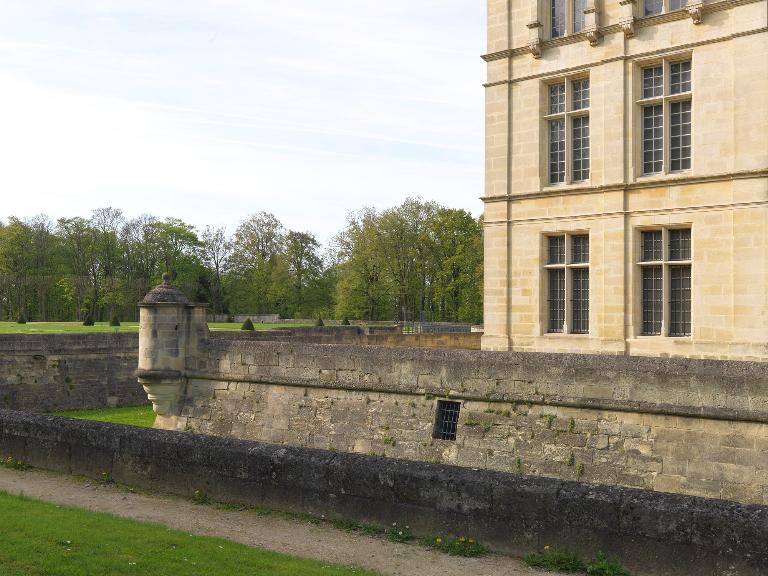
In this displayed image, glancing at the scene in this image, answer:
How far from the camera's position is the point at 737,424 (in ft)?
33.1

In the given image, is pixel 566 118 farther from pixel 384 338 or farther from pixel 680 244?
pixel 384 338

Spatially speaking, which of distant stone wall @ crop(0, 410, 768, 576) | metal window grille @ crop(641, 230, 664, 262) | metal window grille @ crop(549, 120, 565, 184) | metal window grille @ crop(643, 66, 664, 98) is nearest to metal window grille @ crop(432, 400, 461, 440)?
distant stone wall @ crop(0, 410, 768, 576)

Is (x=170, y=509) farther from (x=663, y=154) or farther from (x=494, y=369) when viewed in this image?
(x=663, y=154)

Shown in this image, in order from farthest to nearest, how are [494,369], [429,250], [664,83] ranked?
[429,250] → [664,83] → [494,369]

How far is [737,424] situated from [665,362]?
1367 mm

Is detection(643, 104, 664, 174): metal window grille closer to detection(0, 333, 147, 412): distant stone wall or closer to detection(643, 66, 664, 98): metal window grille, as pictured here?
detection(643, 66, 664, 98): metal window grille

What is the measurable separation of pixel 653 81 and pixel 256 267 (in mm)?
61789

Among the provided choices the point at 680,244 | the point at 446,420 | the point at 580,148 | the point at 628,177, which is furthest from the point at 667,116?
the point at 446,420

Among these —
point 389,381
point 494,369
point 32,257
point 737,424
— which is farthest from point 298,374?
point 32,257

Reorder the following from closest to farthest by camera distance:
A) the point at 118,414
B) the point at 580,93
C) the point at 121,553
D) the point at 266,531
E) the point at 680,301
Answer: the point at 121,553, the point at 266,531, the point at 680,301, the point at 580,93, the point at 118,414

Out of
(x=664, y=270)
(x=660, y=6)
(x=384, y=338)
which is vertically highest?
(x=660, y=6)

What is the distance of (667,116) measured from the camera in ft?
59.6

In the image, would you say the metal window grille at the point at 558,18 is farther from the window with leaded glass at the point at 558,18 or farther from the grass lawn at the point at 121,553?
the grass lawn at the point at 121,553

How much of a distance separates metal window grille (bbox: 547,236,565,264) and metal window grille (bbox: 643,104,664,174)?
2789mm
